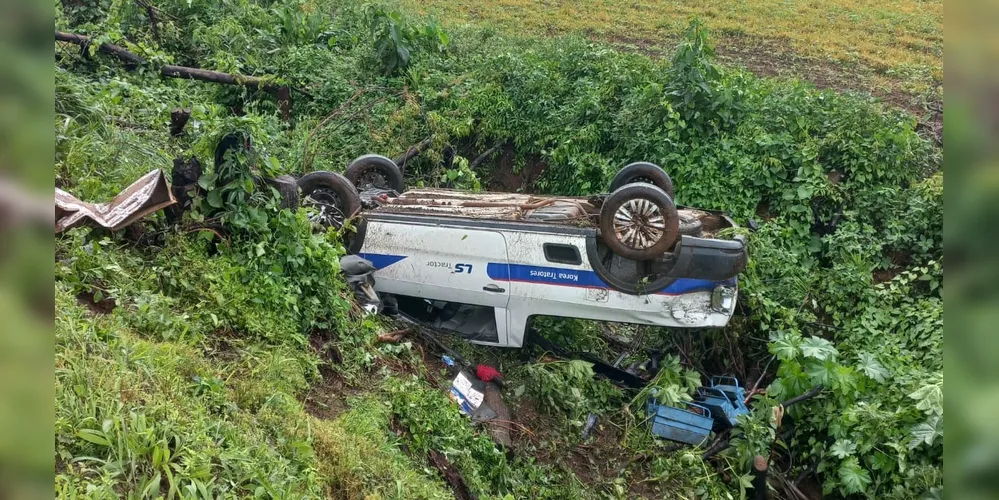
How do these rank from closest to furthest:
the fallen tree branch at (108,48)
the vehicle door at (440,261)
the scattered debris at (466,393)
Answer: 1. the scattered debris at (466,393)
2. the vehicle door at (440,261)
3. the fallen tree branch at (108,48)

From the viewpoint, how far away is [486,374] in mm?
6395

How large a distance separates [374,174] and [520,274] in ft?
9.49

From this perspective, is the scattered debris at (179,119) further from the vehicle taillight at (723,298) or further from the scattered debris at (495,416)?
the vehicle taillight at (723,298)

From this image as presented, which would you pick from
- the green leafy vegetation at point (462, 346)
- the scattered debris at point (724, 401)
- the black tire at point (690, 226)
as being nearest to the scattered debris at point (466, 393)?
the green leafy vegetation at point (462, 346)

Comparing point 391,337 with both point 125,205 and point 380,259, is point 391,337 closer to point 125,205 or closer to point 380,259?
point 380,259

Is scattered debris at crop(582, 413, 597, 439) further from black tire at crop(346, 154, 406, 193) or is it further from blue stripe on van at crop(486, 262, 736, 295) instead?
black tire at crop(346, 154, 406, 193)

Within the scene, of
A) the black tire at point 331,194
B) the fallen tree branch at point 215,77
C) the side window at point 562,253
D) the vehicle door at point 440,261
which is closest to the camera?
the side window at point 562,253

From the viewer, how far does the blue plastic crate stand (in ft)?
20.5

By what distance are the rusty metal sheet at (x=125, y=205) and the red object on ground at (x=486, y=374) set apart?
118 inches

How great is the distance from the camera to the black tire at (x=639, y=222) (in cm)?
595

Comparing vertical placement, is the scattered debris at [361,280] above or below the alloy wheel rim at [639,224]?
below

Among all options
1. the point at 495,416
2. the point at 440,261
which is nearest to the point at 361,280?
the point at 440,261
